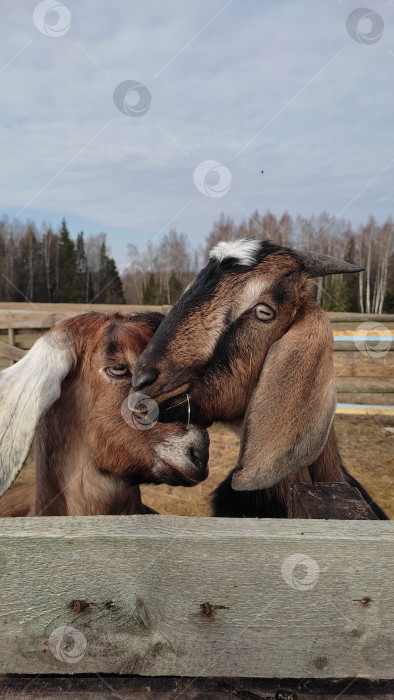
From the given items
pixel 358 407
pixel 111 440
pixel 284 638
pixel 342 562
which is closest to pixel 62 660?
pixel 284 638

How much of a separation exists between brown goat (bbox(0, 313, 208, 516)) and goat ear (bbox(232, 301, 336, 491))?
0.37 m

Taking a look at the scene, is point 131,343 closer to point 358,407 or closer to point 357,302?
point 358,407

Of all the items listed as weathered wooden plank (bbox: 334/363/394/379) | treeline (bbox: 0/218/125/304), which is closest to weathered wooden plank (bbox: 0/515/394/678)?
weathered wooden plank (bbox: 334/363/394/379)

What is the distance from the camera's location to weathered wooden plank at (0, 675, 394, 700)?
130 centimetres

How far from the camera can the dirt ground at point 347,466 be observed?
19.3 feet

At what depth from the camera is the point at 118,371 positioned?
2.31m

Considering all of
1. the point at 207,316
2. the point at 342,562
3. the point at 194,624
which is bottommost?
the point at 194,624

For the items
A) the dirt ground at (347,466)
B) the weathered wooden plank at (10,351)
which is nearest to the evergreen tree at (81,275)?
the weathered wooden plank at (10,351)

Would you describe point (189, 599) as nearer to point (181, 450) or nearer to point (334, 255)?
point (181, 450)

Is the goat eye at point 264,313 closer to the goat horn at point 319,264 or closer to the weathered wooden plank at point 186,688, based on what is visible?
the goat horn at point 319,264

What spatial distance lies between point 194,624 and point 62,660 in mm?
351

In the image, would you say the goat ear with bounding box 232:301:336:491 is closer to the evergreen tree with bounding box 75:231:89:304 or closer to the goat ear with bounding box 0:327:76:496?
the goat ear with bounding box 0:327:76:496

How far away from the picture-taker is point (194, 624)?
1.30m

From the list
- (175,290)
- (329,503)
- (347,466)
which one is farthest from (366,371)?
(329,503)
